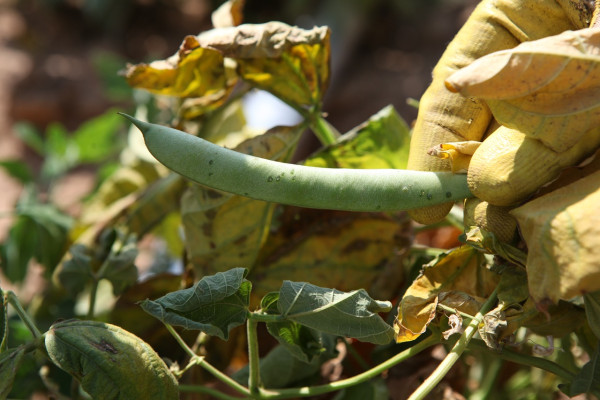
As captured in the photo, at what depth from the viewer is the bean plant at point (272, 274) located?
0.41m

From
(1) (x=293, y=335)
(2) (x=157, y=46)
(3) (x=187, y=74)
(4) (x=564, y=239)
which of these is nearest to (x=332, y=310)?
(1) (x=293, y=335)

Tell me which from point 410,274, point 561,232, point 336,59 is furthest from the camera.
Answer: point 336,59

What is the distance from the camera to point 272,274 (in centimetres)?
58

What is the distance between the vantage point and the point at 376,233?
58cm

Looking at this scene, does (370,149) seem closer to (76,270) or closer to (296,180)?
(296,180)

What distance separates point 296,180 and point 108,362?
0.16m

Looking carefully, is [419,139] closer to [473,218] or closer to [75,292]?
[473,218]

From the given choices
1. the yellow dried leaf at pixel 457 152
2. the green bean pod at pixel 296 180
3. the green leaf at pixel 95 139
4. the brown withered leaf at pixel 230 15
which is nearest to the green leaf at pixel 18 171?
the green leaf at pixel 95 139

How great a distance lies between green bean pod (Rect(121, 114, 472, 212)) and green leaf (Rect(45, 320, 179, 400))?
0.12 m

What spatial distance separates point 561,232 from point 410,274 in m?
0.21

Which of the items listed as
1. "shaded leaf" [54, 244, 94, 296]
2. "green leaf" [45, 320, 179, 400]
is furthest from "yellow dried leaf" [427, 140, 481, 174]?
"shaded leaf" [54, 244, 94, 296]

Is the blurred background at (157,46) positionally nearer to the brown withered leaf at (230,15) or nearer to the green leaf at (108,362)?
the brown withered leaf at (230,15)

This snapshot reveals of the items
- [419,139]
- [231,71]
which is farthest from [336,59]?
[419,139]

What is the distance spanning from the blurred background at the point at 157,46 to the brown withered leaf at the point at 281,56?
110 cm
